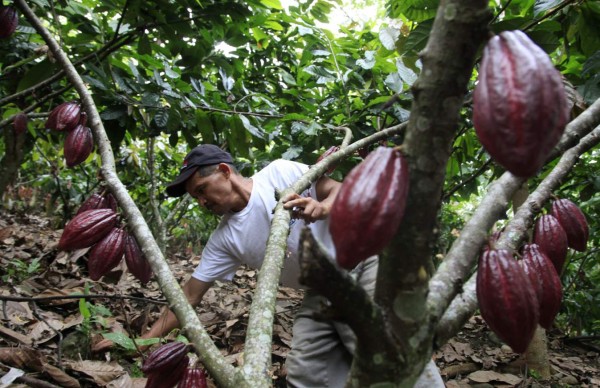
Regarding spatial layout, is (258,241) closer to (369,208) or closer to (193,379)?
(193,379)

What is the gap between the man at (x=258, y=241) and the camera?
2.12m

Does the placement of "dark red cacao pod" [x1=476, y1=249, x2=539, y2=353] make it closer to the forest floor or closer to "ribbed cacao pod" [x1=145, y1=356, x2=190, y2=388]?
"ribbed cacao pod" [x1=145, y1=356, x2=190, y2=388]

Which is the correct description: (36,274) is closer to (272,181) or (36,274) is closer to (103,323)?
(103,323)

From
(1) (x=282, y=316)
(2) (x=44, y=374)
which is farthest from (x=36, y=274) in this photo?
(1) (x=282, y=316)

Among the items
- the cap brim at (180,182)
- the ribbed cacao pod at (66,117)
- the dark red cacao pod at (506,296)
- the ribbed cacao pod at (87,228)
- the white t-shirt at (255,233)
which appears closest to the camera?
the dark red cacao pod at (506,296)

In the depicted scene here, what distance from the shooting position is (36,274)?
2791 millimetres

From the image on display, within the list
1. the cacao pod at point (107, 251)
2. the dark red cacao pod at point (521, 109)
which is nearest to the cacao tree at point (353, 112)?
the dark red cacao pod at point (521, 109)

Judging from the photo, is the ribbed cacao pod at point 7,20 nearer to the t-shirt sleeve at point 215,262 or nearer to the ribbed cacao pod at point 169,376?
the t-shirt sleeve at point 215,262

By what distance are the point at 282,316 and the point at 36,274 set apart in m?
1.62

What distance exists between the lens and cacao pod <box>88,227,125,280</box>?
1.35 meters

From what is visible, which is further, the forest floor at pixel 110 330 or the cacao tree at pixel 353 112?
the forest floor at pixel 110 330

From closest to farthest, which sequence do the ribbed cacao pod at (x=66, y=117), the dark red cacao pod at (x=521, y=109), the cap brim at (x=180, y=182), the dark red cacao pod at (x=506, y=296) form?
the dark red cacao pod at (x=521, y=109)
the dark red cacao pod at (x=506, y=296)
the ribbed cacao pod at (x=66, y=117)
the cap brim at (x=180, y=182)

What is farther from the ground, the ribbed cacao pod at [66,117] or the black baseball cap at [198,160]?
the ribbed cacao pod at [66,117]

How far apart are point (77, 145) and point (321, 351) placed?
1411mm
